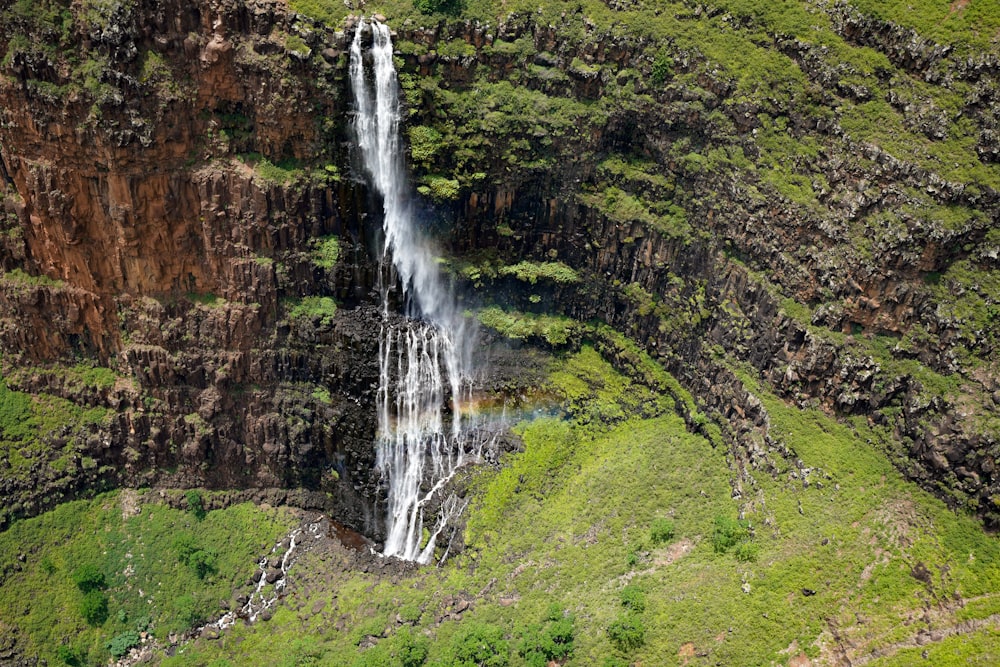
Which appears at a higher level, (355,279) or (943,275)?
(943,275)

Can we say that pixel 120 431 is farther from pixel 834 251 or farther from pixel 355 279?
pixel 834 251

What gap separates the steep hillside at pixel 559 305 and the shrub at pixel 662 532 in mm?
184

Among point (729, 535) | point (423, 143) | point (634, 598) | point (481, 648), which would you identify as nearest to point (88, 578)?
point (481, 648)

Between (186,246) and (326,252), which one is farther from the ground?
(186,246)

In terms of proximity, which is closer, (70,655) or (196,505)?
(70,655)

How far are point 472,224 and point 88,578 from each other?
24361 mm

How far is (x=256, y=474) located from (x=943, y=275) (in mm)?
32537

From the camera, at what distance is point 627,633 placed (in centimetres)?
2752

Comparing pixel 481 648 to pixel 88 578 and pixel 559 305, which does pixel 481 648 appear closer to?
pixel 559 305

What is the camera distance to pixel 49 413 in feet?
117

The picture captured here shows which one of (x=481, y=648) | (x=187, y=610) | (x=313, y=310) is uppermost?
(x=313, y=310)

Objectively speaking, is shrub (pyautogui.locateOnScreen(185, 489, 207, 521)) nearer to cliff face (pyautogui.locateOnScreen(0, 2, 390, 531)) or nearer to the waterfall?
cliff face (pyautogui.locateOnScreen(0, 2, 390, 531))

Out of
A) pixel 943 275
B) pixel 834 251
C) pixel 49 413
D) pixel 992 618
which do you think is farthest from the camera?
pixel 49 413

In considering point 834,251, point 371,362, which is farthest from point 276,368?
point 834,251
